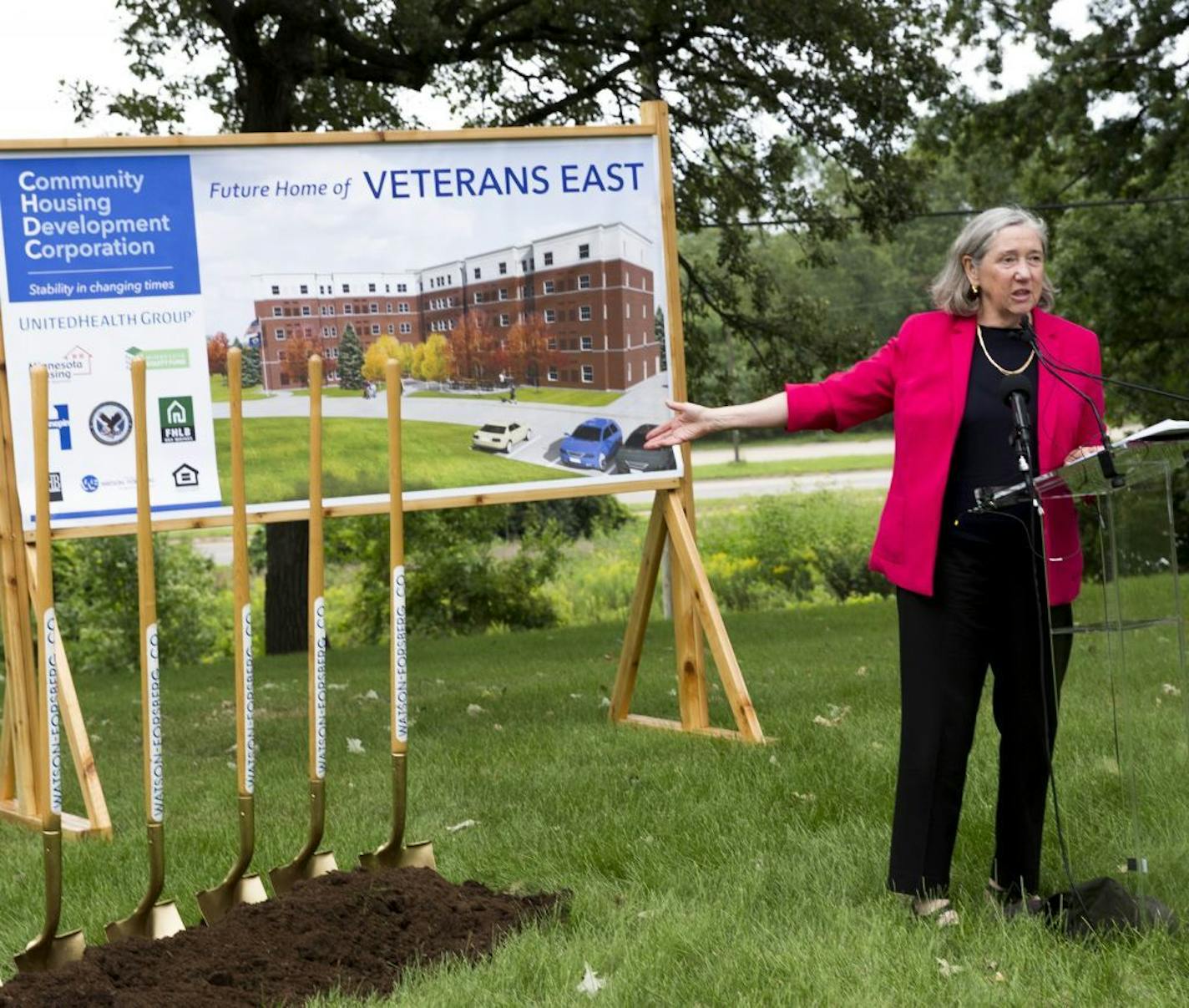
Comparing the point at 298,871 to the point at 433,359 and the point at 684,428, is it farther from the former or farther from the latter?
the point at 433,359

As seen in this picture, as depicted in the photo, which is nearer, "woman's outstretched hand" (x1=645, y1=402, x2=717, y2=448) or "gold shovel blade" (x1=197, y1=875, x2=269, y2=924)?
"gold shovel blade" (x1=197, y1=875, x2=269, y2=924)

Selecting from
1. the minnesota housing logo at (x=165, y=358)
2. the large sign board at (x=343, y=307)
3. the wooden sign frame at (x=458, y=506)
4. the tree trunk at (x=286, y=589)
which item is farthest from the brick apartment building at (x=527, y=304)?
the tree trunk at (x=286, y=589)

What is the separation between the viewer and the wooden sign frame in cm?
675

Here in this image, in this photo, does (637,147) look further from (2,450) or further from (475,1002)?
(475,1002)

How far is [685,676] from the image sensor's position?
318 inches

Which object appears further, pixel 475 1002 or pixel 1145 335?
pixel 1145 335

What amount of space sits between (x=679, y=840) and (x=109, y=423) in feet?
10.9

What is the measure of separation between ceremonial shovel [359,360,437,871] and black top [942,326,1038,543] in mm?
1578

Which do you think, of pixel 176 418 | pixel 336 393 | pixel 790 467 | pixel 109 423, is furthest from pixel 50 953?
pixel 790 467

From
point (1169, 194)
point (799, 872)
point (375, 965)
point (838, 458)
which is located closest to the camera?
point (375, 965)

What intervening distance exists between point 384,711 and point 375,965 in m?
5.98

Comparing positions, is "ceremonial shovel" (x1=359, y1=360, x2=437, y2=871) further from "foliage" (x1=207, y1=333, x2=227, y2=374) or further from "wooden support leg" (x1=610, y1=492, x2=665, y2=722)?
"wooden support leg" (x1=610, y1=492, x2=665, y2=722)

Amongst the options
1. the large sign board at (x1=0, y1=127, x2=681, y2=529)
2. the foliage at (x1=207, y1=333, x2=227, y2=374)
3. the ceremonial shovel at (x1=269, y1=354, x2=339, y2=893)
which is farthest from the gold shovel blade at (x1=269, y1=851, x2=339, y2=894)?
the foliage at (x1=207, y1=333, x2=227, y2=374)

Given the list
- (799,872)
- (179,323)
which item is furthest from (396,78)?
(799,872)
